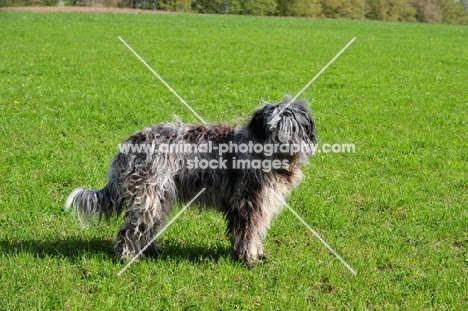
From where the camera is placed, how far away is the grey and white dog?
4.70 metres

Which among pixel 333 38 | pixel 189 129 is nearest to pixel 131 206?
pixel 189 129

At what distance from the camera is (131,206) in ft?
15.7

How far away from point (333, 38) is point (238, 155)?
2457 cm

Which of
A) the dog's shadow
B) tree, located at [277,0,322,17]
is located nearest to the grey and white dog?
the dog's shadow

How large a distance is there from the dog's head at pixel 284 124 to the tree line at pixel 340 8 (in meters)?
65.7

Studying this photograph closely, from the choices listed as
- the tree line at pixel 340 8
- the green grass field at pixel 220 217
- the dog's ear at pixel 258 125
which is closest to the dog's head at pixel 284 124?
the dog's ear at pixel 258 125

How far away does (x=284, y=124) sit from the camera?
177 inches

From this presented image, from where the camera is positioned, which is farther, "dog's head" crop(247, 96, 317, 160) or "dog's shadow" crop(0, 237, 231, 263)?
"dog's shadow" crop(0, 237, 231, 263)

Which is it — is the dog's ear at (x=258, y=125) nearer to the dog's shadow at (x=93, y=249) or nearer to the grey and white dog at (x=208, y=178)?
the grey and white dog at (x=208, y=178)

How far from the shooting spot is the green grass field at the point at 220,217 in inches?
177

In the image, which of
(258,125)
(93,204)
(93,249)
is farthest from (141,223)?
(258,125)

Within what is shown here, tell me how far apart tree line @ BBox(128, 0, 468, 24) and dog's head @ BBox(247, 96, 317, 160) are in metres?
65.7

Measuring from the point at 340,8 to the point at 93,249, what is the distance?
70.3m

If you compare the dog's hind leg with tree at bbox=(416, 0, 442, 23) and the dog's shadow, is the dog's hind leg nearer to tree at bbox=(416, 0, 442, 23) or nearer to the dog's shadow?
the dog's shadow
